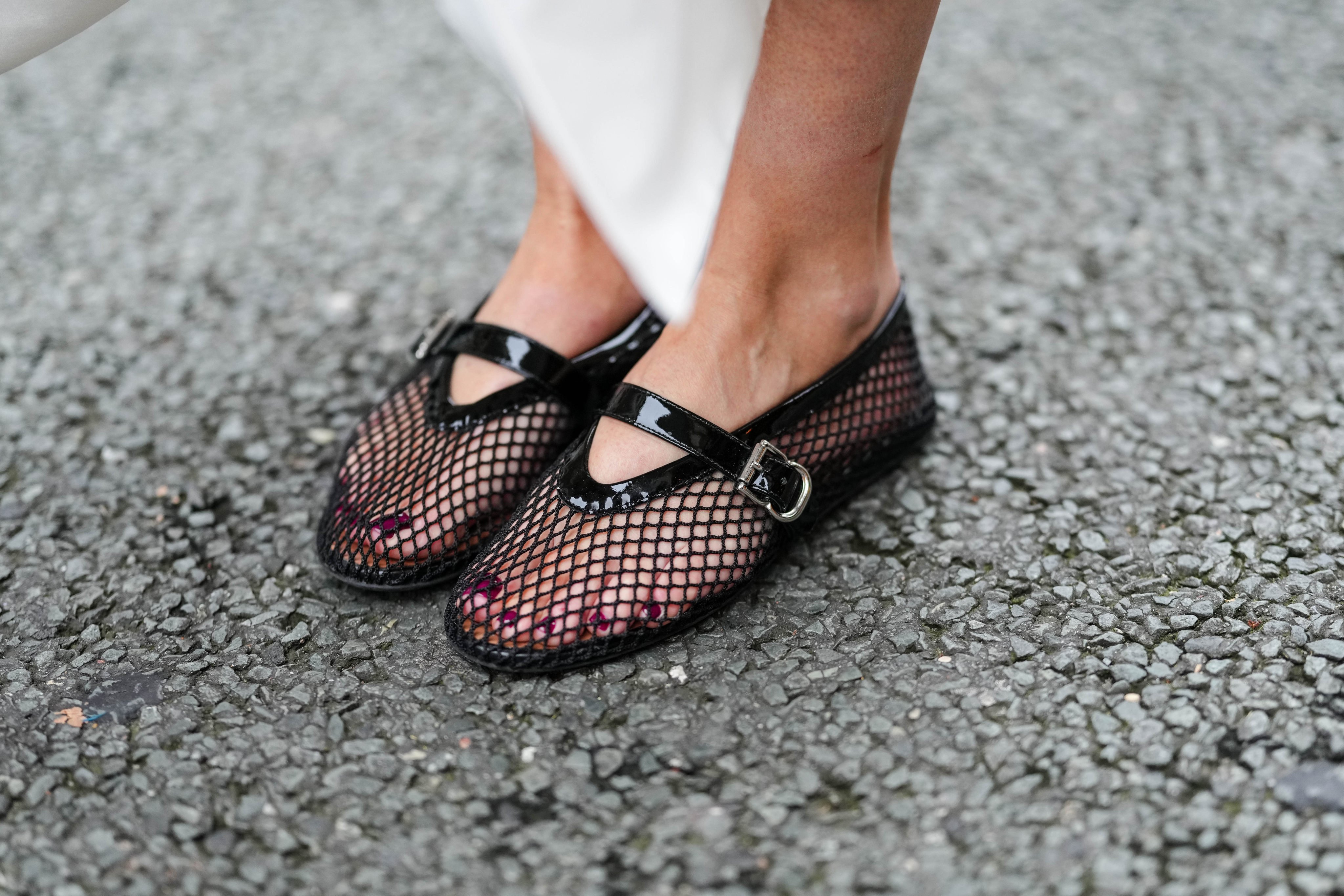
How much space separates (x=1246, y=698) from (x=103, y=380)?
1.62m

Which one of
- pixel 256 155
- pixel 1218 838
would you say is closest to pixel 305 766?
pixel 1218 838

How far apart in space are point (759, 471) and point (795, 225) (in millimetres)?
270

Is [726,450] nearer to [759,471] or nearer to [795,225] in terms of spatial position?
[759,471]

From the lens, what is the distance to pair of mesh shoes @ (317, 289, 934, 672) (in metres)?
1.19

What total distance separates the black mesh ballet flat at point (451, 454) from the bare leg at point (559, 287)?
0.02 meters

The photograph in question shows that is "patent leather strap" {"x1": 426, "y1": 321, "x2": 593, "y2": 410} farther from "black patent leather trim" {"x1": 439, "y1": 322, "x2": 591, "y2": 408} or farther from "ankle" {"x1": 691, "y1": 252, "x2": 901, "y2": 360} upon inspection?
"ankle" {"x1": 691, "y1": 252, "x2": 901, "y2": 360}

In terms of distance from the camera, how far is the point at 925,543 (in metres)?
1.39

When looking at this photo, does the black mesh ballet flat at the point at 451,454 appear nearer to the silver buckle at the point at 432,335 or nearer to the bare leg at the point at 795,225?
the silver buckle at the point at 432,335

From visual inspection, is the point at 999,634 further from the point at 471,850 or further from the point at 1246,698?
the point at 471,850

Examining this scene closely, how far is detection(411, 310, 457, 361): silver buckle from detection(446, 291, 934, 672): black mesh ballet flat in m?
0.27

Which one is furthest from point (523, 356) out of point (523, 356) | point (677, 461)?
point (677, 461)

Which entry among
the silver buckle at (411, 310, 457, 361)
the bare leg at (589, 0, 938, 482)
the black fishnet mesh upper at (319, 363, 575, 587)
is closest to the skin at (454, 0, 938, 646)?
the bare leg at (589, 0, 938, 482)

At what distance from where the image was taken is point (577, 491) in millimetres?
1226

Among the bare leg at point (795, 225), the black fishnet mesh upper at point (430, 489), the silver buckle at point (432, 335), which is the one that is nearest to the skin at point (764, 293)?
the bare leg at point (795, 225)
